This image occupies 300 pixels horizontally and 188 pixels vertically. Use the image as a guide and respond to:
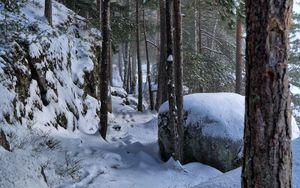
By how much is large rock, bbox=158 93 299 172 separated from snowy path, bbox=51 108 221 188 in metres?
0.41

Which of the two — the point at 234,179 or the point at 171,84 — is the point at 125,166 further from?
the point at 234,179

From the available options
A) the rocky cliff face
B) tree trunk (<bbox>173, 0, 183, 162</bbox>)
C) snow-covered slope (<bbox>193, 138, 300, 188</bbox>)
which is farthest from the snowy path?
snow-covered slope (<bbox>193, 138, 300, 188</bbox>)

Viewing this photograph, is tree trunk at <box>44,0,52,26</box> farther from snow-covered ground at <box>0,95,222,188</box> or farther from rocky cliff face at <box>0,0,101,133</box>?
snow-covered ground at <box>0,95,222,188</box>

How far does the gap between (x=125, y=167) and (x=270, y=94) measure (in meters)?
7.68

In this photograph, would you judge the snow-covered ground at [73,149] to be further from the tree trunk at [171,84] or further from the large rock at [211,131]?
the tree trunk at [171,84]

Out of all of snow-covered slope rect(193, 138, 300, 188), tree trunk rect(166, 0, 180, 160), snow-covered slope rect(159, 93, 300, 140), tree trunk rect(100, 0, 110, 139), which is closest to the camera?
snow-covered slope rect(193, 138, 300, 188)

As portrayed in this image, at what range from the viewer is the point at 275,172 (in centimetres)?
295

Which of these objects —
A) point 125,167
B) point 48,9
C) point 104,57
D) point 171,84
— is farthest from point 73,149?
point 48,9

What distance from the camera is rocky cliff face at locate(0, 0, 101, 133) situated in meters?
9.42

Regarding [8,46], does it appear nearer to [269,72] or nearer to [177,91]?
[177,91]

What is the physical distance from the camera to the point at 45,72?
11.3m

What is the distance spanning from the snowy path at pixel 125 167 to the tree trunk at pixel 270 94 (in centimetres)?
553

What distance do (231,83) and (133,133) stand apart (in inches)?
341

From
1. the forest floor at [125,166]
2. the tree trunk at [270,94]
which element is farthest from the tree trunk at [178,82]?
the tree trunk at [270,94]
